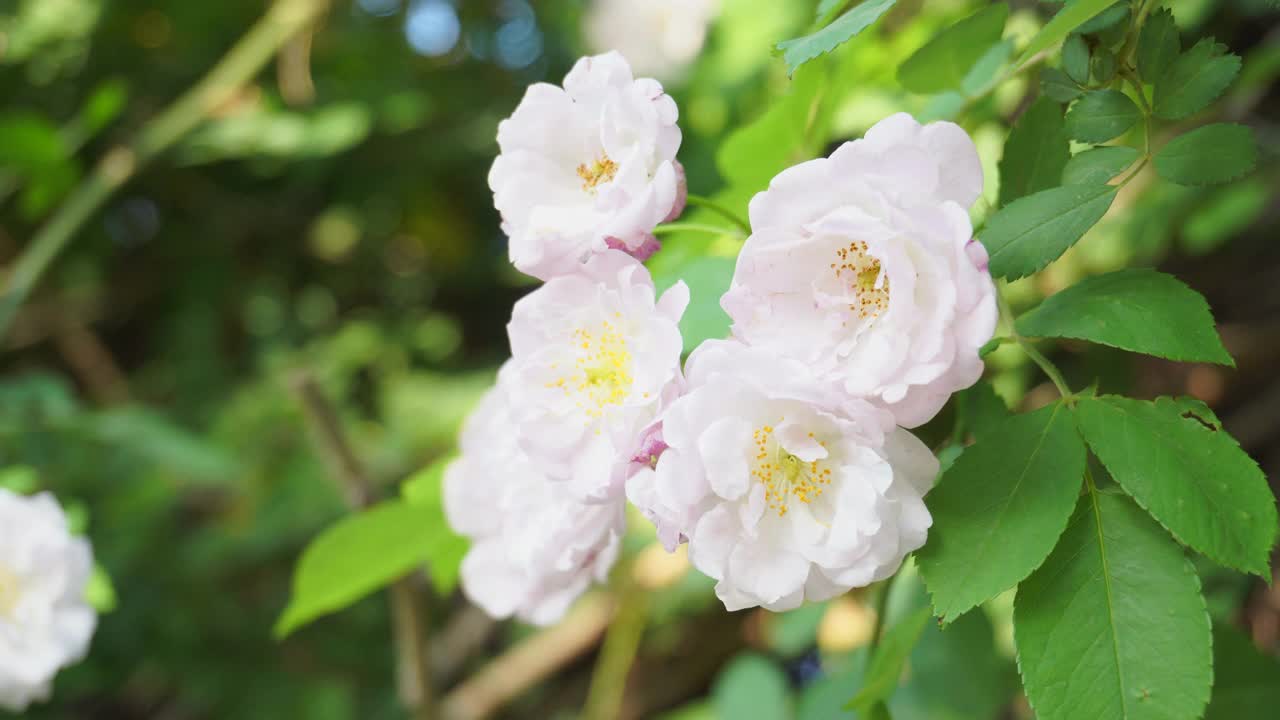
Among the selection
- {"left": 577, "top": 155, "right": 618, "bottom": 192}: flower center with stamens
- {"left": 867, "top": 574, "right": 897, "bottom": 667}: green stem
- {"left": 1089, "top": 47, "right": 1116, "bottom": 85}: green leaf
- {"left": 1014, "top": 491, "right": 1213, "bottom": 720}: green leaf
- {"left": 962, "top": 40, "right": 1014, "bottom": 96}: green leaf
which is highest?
{"left": 577, "top": 155, "right": 618, "bottom": 192}: flower center with stamens

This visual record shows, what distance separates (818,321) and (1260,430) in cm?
136

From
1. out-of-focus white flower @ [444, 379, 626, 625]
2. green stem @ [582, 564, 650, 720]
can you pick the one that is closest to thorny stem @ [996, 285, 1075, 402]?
out-of-focus white flower @ [444, 379, 626, 625]

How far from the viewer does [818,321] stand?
0.44 meters

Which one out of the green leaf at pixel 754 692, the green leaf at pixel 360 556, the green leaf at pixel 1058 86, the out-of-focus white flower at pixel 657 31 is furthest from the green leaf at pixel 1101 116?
the out-of-focus white flower at pixel 657 31

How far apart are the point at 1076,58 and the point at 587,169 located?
236 millimetres

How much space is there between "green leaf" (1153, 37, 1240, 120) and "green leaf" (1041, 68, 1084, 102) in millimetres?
37

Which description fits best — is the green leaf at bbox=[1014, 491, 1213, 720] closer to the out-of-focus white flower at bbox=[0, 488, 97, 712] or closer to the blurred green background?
the blurred green background

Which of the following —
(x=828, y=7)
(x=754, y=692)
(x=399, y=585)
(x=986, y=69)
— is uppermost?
(x=828, y=7)

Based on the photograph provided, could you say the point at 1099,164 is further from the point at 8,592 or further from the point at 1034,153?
the point at 8,592

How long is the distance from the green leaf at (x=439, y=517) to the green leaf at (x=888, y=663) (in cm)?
31

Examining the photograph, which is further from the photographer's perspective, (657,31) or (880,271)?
(657,31)

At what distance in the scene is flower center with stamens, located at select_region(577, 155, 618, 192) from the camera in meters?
0.51

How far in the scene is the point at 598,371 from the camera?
19.5 inches

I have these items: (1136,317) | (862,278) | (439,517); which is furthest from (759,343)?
(439,517)
